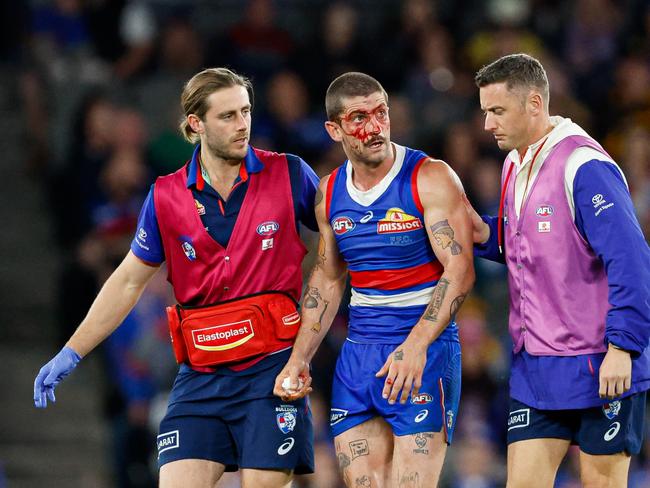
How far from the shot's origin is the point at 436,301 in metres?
5.39

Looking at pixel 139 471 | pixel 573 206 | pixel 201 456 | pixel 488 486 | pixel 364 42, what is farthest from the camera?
pixel 364 42

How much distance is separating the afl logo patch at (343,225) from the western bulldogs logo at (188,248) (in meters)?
0.66

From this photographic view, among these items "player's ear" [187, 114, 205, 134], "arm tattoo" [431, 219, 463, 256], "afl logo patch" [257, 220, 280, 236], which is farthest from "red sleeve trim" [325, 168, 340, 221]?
"player's ear" [187, 114, 205, 134]

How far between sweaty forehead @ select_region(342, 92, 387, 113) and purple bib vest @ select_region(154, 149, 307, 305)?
0.51 metres

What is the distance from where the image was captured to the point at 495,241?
18.7ft

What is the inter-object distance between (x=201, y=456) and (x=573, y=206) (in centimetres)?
195

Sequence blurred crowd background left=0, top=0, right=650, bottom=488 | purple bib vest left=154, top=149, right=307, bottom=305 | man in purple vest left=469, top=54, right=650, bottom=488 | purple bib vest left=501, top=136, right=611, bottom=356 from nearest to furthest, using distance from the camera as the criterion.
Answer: man in purple vest left=469, top=54, right=650, bottom=488 < purple bib vest left=501, top=136, right=611, bottom=356 < purple bib vest left=154, top=149, right=307, bottom=305 < blurred crowd background left=0, top=0, right=650, bottom=488

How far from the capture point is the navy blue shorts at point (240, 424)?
5.55 m

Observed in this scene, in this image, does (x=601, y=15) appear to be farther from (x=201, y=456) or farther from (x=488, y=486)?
(x=201, y=456)

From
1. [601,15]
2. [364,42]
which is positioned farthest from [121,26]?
[601,15]

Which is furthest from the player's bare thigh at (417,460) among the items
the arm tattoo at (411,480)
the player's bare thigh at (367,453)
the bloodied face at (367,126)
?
the bloodied face at (367,126)

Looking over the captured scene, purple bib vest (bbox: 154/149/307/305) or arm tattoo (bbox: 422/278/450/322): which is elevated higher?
purple bib vest (bbox: 154/149/307/305)

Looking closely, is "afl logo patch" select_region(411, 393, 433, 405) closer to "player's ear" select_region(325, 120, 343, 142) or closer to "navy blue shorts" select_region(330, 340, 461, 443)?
"navy blue shorts" select_region(330, 340, 461, 443)

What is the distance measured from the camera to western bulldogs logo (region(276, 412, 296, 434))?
18.3ft
